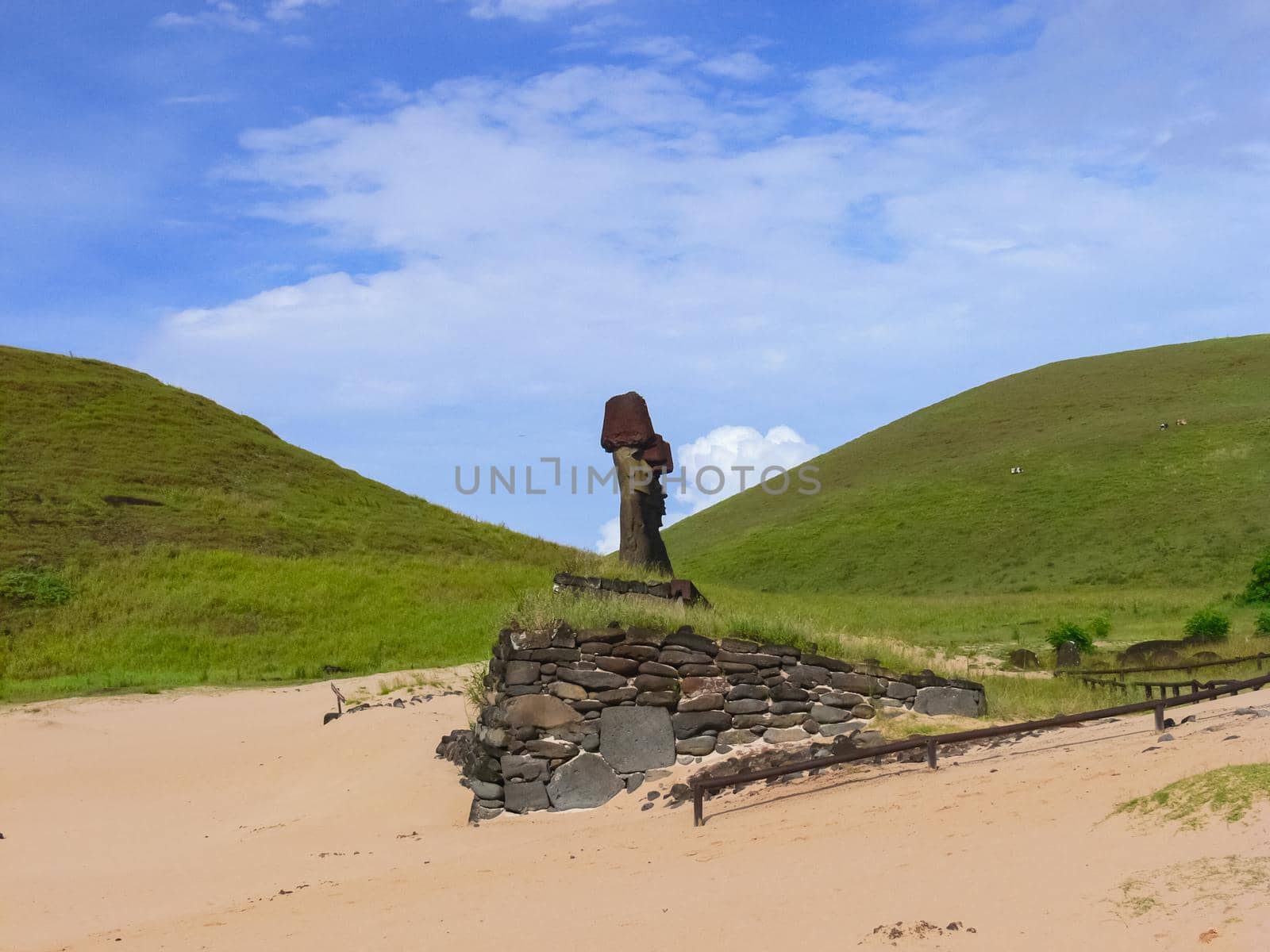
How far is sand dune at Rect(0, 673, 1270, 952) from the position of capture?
241 inches

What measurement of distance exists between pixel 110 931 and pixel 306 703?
10.3 metres

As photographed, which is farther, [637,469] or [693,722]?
[637,469]

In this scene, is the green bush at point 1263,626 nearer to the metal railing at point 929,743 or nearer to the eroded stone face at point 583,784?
the metal railing at point 929,743

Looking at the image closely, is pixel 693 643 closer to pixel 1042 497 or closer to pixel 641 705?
pixel 641 705

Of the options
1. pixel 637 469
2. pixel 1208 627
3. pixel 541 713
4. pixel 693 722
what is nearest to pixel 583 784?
pixel 541 713

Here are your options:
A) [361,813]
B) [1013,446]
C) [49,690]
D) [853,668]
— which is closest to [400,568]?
[49,690]

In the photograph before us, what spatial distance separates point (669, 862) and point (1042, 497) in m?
57.4

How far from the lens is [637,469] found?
20.4 metres

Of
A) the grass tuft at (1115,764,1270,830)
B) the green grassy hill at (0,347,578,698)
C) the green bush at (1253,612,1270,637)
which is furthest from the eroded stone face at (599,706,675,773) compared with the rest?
the green bush at (1253,612,1270,637)

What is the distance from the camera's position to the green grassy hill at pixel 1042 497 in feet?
168

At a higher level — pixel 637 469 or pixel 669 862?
pixel 637 469

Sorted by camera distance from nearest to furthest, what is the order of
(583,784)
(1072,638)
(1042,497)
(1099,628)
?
(583,784)
(1072,638)
(1099,628)
(1042,497)

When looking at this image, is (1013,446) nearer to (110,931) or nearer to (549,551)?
(549,551)

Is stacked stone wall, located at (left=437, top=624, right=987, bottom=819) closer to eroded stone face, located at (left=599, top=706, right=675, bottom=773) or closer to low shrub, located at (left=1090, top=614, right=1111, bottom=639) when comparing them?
eroded stone face, located at (left=599, top=706, right=675, bottom=773)
